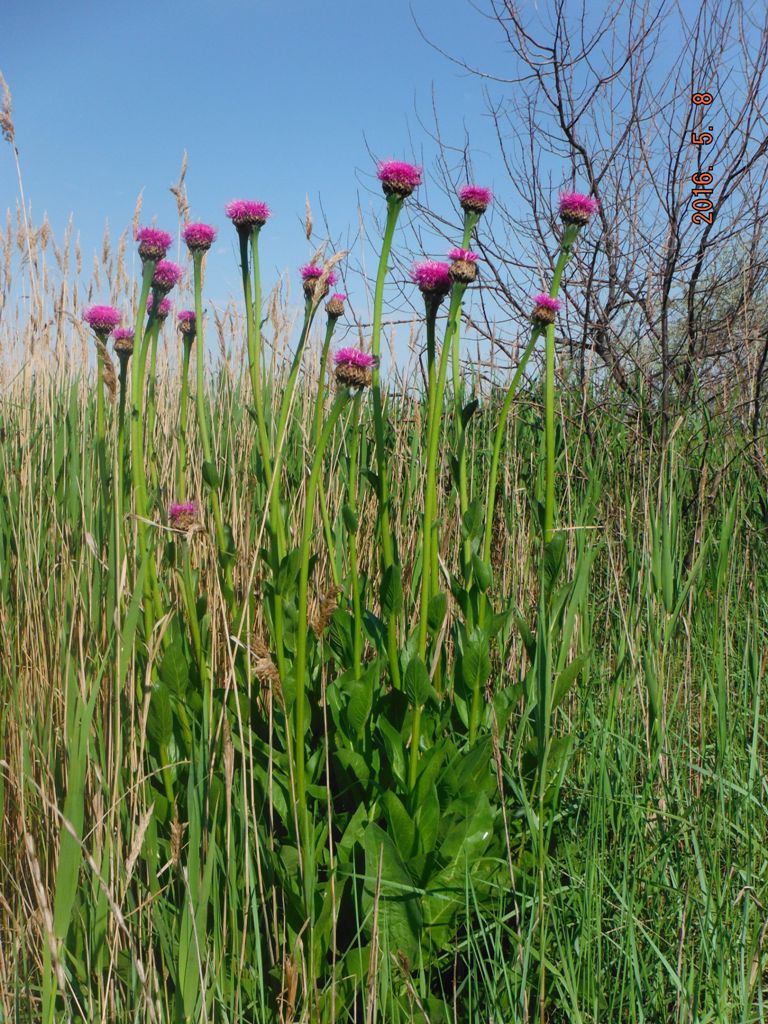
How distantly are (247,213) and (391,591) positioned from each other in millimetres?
681

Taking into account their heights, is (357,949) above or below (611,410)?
below

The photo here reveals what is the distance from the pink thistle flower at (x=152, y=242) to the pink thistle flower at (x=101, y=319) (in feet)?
0.61

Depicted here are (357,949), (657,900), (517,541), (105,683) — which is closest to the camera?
(357,949)

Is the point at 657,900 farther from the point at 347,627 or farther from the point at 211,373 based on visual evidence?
the point at 211,373

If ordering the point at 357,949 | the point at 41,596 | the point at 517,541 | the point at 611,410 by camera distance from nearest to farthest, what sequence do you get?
the point at 357,949 → the point at 41,596 → the point at 517,541 → the point at 611,410

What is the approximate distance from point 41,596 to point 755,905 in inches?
63.7

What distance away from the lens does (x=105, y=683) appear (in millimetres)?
1637

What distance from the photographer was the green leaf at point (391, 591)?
1432mm

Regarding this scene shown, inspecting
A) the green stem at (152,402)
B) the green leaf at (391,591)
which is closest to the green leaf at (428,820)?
the green leaf at (391,591)

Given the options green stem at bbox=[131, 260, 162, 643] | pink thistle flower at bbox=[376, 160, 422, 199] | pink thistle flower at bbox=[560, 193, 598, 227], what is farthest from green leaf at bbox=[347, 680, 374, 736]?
pink thistle flower at bbox=[560, 193, 598, 227]

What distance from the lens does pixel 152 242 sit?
1.54m

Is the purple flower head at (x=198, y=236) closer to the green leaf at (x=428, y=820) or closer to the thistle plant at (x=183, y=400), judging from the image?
the thistle plant at (x=183, y=400)

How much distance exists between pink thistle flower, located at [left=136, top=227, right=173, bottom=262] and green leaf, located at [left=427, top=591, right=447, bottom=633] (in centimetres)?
78

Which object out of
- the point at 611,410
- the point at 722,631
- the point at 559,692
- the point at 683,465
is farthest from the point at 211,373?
the point at 559,692
